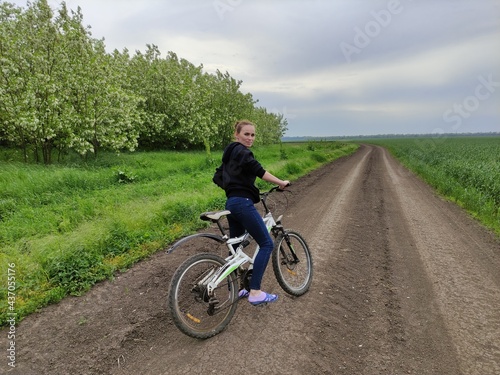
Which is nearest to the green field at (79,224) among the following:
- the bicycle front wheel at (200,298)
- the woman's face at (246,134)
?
the bicycle front wheel at (200,298)

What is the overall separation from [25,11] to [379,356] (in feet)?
71.6

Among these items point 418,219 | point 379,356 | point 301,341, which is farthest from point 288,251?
point 418,219

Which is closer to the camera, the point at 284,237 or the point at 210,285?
the point at 210,285

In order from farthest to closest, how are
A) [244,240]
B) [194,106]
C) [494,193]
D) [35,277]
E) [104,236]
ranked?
[194,106] → [494,193] → [104,236] → [35,277] → [244,240]

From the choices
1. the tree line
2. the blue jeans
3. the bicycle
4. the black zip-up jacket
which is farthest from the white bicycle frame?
the tree line

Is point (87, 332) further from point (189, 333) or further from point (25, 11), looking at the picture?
point (25, 11)

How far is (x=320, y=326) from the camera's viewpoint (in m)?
3.82

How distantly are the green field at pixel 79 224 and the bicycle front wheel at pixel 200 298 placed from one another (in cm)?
212

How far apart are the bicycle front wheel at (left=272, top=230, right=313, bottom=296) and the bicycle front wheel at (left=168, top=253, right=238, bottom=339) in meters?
0.96

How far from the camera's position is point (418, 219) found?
29.8 ft

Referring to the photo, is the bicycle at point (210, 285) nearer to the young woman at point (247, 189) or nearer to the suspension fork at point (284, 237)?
the young woman at point (247, 189)

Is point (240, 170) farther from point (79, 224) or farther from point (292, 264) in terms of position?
point (79, 224)

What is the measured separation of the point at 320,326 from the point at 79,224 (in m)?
6.49

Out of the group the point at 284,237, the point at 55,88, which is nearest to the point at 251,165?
the point at 284,237
